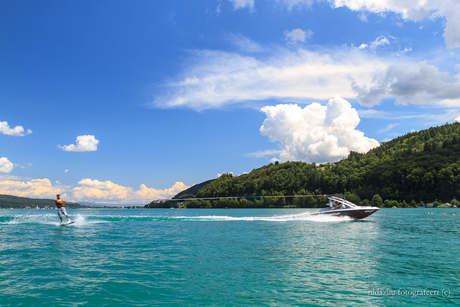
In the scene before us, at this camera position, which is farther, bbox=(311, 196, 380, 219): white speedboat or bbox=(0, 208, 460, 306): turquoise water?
bbox=(311, 196, 380, 219): white speedboat

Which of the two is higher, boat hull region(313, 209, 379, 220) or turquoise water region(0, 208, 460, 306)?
boat hull region(313, 209, 379, 220)

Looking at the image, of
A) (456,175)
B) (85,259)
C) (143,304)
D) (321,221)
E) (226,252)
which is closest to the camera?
(143,304)

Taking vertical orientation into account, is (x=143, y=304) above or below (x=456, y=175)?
below

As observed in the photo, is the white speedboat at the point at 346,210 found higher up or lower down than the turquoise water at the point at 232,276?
higher up

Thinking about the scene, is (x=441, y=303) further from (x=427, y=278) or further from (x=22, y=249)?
(x=22, y=249)

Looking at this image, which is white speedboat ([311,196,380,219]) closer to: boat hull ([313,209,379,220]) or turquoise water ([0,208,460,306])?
boat hull ([313,209,379,220])

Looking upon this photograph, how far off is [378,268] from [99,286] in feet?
51.2

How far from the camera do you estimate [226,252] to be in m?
24.0

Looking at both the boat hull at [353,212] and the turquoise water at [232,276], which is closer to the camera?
the turquoise water at [232,276]

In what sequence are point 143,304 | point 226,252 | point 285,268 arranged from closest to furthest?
point 143,304 < point 285,268 < point 226,252

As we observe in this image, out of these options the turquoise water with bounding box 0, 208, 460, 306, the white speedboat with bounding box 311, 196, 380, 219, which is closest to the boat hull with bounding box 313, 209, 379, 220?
the white speedboat with bounding box 311, 196, 380, 219

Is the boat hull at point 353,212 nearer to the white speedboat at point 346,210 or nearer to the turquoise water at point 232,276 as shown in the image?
the white speedboat at point 346,210

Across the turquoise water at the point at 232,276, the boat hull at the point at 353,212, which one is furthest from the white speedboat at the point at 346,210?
the turquoise water at the point at 232,276

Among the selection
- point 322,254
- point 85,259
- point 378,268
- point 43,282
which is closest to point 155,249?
point 85,259
